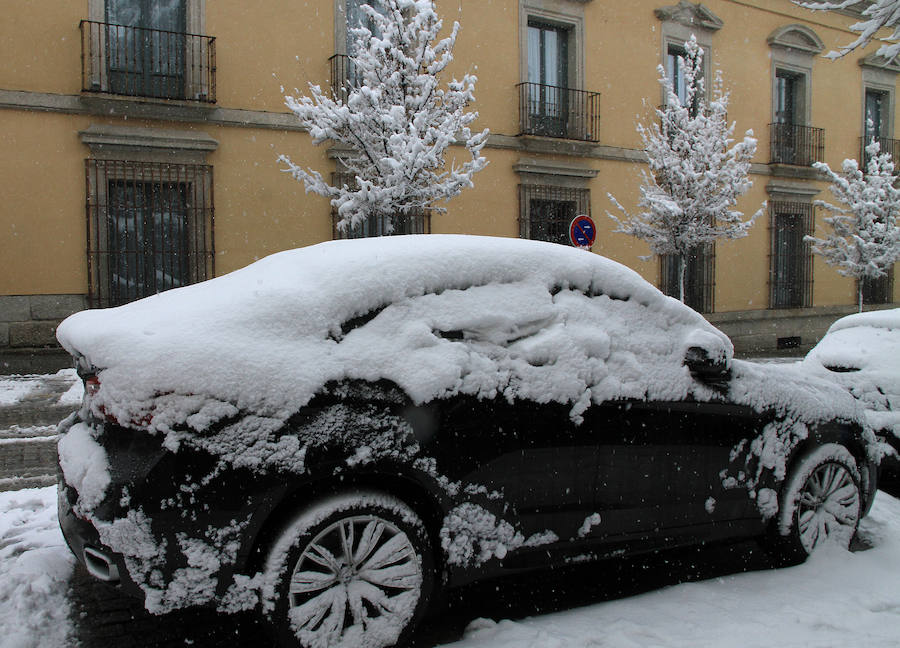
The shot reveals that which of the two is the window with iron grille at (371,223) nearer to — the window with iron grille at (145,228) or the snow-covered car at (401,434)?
the window with iron grille at (145,228)

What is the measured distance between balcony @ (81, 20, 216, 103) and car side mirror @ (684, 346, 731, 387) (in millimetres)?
9903

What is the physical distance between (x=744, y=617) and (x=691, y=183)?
1154 cm

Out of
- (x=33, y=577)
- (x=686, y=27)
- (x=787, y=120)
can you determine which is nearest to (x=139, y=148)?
(x=33, y=577)

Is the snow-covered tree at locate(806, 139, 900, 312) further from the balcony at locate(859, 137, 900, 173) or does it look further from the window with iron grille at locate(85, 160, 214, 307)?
the window with iron grille at locate(85, 160, 214, 307)

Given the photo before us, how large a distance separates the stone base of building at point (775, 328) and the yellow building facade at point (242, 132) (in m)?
0.10

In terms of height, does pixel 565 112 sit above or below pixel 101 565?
above

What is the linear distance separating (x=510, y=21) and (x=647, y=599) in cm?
1287

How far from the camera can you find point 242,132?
11.8 meters

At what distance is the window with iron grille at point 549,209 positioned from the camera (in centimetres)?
1423

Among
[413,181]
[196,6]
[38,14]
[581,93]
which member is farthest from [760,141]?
[38,14]

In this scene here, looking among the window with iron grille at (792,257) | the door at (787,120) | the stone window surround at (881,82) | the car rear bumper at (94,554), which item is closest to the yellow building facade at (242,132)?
the door at (787,120)

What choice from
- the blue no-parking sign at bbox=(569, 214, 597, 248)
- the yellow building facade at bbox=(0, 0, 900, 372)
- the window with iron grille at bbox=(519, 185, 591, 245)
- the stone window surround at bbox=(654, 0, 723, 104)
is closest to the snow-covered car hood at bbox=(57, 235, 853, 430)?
the blue no-parking sign at bbox=(569, 214, 597, 248)

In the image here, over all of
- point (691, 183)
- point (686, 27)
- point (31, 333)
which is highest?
point (686, 27)

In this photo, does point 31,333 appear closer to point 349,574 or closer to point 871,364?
point 349,574
